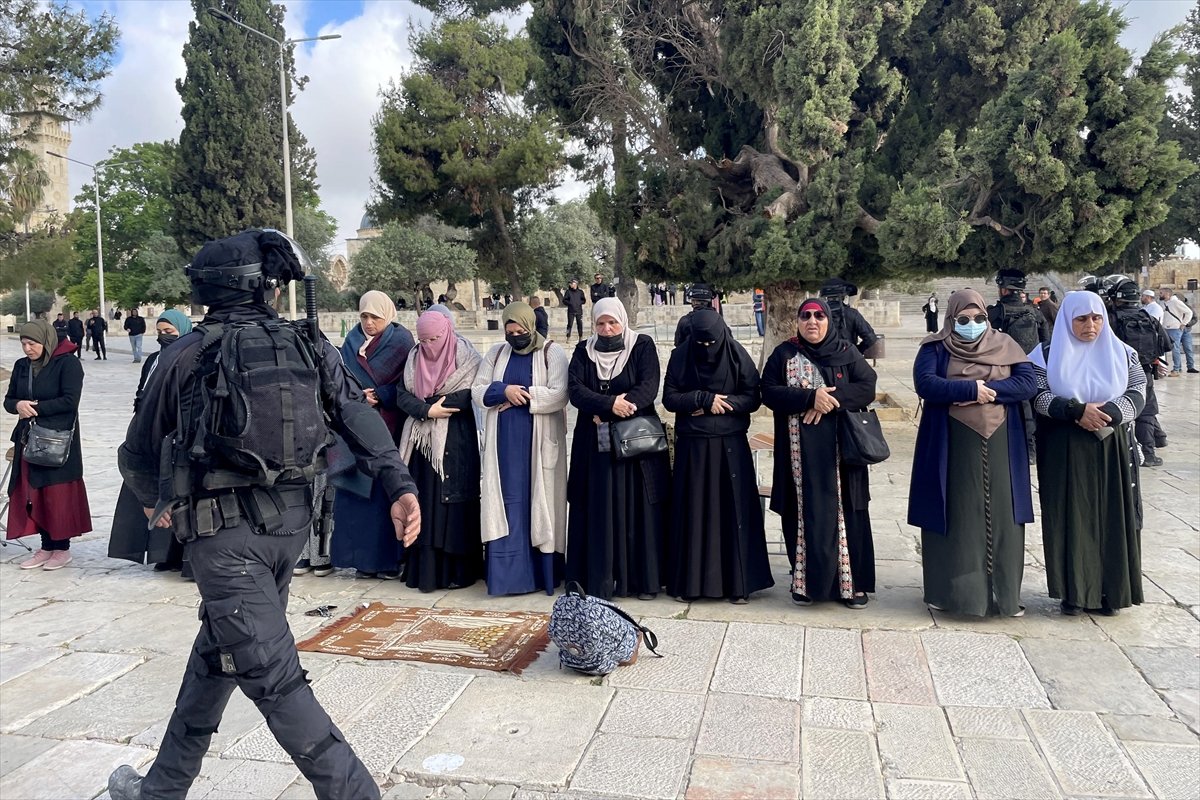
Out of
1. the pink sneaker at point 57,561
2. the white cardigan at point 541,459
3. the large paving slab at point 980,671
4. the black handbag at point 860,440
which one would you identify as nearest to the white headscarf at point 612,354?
the white cardigan at point 541,459

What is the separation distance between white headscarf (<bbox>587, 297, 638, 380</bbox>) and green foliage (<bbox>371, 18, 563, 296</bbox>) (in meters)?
24.4

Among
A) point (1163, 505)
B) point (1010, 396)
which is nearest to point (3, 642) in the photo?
point (1010, 396)

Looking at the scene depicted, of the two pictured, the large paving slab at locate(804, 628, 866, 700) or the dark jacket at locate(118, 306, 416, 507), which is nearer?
the dark jacket at locate(118, 306, 416, 507)

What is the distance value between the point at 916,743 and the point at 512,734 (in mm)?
1557

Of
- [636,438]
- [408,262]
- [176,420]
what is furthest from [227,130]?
[176,420]

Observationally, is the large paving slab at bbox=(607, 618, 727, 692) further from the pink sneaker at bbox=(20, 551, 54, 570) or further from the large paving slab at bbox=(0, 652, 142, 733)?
the pink sneaker at bbox=(20, 551, 54, 570)

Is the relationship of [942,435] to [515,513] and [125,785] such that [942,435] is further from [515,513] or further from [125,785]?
[125,785]

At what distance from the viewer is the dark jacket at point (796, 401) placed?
16.6 feet

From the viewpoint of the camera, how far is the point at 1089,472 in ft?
15.9

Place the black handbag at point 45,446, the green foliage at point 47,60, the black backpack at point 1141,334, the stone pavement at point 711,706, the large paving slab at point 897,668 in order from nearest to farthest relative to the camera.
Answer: the stone pavement at point 711,706, the large paving slab at point 897,668, the black handbag at point 45,446, the black backpack at point 1141,334, the green foliage at point 47,60

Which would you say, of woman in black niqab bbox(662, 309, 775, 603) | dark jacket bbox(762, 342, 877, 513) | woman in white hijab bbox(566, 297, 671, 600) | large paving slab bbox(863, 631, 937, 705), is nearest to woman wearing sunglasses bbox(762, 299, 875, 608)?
dark jacket bbox(762, 342, 877, 513)

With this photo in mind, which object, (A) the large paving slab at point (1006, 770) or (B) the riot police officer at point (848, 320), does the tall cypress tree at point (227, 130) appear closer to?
(B) the riot police officer at point (848, 320)

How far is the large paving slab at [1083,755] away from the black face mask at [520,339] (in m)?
3.27

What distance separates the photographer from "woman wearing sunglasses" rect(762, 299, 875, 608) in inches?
200
